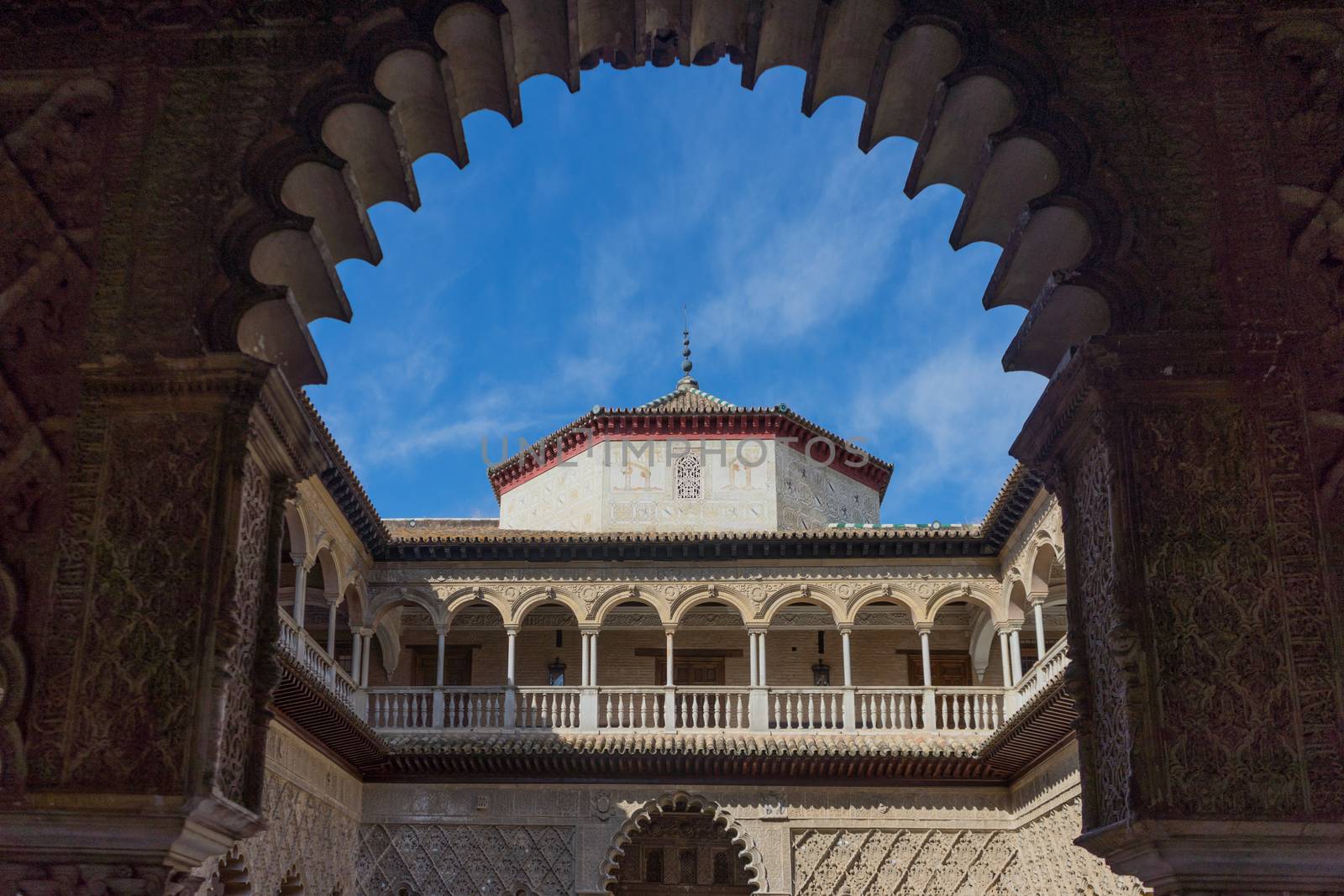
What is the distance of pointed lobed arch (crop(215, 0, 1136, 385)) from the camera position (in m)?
4.91

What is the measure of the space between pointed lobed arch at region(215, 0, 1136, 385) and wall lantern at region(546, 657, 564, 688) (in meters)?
13.5

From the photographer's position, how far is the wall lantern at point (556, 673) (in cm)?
1853

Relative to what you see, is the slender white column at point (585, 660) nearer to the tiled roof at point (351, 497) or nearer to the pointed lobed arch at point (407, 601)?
the pointed lobed arch at point (407, 601)

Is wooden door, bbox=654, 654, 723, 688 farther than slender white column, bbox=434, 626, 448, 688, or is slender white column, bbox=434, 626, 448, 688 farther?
wooden door, bbox=654, 654, 723, 688

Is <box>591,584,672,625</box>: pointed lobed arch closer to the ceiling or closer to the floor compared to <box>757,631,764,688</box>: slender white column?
closer to the ceiling

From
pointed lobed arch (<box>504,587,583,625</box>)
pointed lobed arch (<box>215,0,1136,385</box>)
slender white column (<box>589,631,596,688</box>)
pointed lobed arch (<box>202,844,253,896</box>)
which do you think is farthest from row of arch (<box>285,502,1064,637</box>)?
pointed lobed arch (<box>215,0,1136,385</box>)

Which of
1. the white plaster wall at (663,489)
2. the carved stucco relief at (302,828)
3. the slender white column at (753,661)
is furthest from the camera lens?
the white plaster wall at (663,489)

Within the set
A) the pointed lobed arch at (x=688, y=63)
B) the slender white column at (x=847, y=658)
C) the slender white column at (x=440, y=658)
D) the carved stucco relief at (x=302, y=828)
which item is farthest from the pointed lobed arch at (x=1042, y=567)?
the pointed lobed arch at (x=688, y=63)

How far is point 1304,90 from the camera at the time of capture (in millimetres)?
5055

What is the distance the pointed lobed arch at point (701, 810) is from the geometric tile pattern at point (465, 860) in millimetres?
467

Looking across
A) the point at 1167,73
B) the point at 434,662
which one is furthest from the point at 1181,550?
the point at 434,662

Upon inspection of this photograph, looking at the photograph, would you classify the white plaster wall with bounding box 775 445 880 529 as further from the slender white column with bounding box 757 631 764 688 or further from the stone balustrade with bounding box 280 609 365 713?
the stone balustrade with bounding box 280 609 365 713

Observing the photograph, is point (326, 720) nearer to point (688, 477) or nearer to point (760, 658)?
point (760, 658)

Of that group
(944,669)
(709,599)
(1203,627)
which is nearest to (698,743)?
(709,599)
